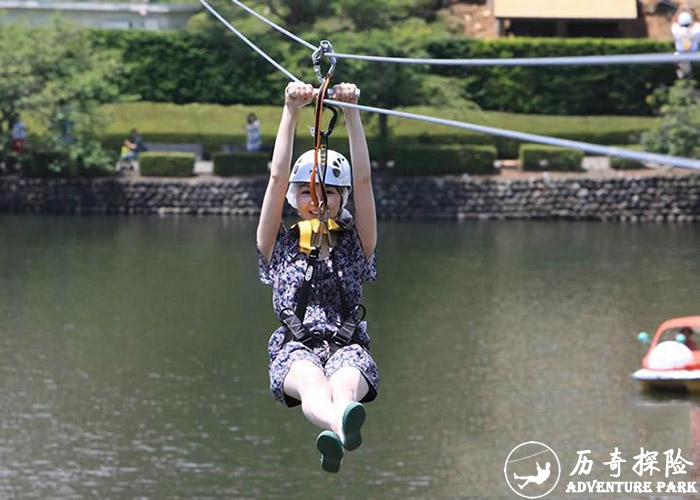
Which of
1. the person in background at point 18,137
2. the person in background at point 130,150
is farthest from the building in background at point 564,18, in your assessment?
the person in background at point 18,137

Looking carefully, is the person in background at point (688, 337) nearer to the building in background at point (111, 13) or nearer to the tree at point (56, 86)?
the tree at point (56, 86)

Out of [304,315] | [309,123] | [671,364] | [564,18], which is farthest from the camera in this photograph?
[564,18]

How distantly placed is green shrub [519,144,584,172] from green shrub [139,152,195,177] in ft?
26.6

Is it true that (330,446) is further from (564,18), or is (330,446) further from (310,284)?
(564,18)

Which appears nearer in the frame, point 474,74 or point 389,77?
point 389,77

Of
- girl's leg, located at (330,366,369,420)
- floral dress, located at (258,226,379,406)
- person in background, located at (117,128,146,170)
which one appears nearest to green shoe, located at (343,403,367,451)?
girl's leg, located at (330,366,369,420)

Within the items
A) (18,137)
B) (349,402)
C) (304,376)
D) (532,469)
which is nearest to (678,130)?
(18,137)

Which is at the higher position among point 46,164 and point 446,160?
point 446,160

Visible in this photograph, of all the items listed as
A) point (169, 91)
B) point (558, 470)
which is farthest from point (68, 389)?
point (169, 91)

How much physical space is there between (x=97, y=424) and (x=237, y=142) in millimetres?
21416

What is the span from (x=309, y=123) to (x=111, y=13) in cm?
850

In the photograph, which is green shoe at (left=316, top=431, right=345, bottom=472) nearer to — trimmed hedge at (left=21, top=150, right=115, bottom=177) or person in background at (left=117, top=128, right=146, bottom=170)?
trimmed hedge at (left=21, top=150, right=115, bottom=177)

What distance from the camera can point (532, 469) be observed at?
20.7 metres

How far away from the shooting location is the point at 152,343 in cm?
2603
